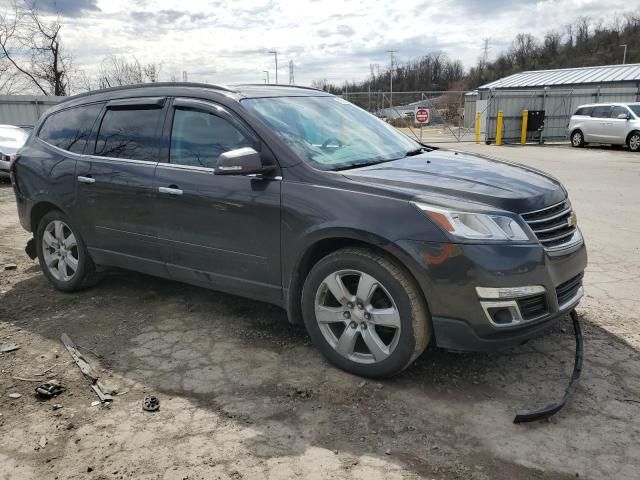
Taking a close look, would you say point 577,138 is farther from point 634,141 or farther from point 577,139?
point 634,141

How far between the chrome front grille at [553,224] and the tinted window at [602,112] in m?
18.9

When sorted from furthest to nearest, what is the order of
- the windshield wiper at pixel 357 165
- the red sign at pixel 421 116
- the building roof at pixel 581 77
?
the building roof at pixel 581 77 → the red sign at pixel 421 116 → the windshield wiper at pixel 357 165

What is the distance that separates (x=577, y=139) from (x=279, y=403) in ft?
69.6

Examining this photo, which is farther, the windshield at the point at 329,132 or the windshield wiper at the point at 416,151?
the windshield wiper at the point at 416,151

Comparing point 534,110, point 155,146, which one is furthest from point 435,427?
point 534,110

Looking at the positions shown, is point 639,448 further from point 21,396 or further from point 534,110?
point 534,110

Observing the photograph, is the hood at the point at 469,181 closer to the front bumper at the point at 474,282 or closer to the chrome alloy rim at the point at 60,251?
the front bumper at the point at 474,282

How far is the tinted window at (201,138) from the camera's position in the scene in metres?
3.69

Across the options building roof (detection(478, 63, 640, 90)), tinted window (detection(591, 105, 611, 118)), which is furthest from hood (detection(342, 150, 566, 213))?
building roof (detection(478, 63, 640, 90))

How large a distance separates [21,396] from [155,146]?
194 centimetres

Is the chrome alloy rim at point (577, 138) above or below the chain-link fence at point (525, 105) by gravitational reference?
below

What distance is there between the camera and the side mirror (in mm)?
3293

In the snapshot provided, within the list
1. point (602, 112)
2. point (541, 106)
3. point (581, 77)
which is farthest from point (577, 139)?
point (581, 77)

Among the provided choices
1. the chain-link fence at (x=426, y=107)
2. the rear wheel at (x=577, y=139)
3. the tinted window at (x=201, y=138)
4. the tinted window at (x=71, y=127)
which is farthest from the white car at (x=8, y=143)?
the rear wheel at (x=577, y=139)
